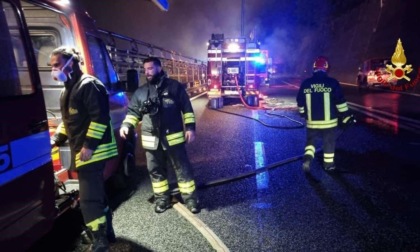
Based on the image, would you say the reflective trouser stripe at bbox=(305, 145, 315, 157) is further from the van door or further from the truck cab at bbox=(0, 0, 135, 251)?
the van door

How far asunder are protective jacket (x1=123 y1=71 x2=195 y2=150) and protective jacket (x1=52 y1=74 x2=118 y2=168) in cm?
81

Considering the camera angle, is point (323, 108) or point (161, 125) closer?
point (161, 125)

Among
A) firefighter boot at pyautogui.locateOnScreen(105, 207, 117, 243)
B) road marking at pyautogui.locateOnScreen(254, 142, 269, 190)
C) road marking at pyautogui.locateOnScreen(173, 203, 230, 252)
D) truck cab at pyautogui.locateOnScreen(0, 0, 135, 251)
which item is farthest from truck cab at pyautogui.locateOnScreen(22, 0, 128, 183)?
road marking at pyautogui.locateOnScreen(254, 142, 269, 190)

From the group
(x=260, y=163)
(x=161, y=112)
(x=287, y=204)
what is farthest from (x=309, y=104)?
(x=161, y=112)

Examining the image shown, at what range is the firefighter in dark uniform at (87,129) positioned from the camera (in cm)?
275

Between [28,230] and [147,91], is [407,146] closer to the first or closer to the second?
[147,91]

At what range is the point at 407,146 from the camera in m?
6.54

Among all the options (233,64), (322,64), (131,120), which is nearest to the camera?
(131,120)

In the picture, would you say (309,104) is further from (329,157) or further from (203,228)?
(203,228)

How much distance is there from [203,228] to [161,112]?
129 cm

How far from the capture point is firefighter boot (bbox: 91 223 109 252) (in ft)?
9.48

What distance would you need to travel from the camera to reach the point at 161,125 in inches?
146

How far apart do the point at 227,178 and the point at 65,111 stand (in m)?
2.59

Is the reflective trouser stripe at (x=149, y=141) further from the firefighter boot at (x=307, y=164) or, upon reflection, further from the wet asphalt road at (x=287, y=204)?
the firefighter boot at (x=307, y=164)
